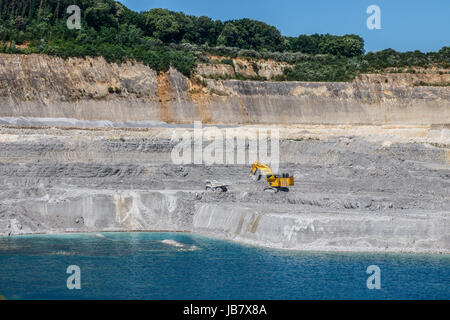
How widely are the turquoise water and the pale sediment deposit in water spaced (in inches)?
71.5

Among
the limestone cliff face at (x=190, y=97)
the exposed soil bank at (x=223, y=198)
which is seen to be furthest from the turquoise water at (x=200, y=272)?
the limestone cliff face at (x=190, y=97)

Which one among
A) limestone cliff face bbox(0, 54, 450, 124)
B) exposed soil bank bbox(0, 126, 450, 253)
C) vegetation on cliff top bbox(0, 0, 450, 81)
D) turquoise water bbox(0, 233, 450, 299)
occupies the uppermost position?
vegetation on cliff top bbox(0, 0, 450, 81)

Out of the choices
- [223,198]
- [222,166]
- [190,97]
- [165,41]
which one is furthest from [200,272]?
[165,41]

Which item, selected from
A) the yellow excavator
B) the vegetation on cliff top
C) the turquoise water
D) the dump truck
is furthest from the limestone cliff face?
the turquoise water

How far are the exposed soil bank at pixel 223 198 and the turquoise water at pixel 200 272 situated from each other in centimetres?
143

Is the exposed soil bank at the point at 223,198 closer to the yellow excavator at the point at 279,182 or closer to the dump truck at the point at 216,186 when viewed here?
the dump truck at the point at 216,186

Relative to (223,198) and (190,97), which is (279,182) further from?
(190,97)

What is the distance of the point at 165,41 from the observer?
3386 inches

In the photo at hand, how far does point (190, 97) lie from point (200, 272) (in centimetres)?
4264

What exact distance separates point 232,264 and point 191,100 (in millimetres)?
41019

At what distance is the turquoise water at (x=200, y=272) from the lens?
2416cm

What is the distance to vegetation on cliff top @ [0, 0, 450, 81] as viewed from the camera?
66.8 metres

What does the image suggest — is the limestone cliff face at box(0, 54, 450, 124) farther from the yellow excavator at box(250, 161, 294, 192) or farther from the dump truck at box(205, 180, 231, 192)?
the yellow excavator at box(250, 161, 294, 192)
